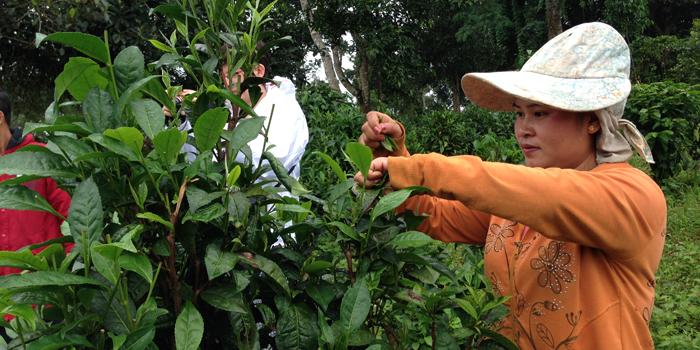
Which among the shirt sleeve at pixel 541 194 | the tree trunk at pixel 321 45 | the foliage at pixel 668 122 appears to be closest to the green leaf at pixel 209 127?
the shirt sleeve at pixel 541 194

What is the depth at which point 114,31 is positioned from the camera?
22.3 feet

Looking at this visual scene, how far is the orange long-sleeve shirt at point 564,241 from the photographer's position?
1.05m

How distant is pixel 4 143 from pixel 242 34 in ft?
6.07

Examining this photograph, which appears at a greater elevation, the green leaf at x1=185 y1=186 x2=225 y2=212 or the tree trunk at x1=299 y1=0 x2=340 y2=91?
the green leaf at x1=185 y1=186 x2=225 y2=212

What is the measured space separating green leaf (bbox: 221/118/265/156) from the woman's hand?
21 cm

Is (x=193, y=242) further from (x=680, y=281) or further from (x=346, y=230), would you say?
(x=680, y=281)

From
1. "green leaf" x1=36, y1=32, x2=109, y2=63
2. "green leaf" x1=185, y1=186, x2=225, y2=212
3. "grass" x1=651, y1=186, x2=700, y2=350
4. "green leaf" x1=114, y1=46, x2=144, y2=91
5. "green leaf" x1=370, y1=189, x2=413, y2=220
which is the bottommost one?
"grass" x1=651, y1=186, x2=700, y2=350

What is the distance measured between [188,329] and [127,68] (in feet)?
1.34

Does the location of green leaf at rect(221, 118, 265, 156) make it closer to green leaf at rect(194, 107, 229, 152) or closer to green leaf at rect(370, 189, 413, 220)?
green leaf at rect(194, 107, 229, 152)

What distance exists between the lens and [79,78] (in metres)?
0.94

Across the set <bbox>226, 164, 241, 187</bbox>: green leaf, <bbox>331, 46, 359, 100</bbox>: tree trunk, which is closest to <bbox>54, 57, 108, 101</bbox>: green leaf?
<bbox>226, 164, 241, 187</bbox>: green leaf

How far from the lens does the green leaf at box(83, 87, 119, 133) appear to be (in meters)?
0.89

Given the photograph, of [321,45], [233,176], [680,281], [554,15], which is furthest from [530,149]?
[554,15]

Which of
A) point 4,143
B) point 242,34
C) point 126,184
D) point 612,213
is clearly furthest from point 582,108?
point 4,143
